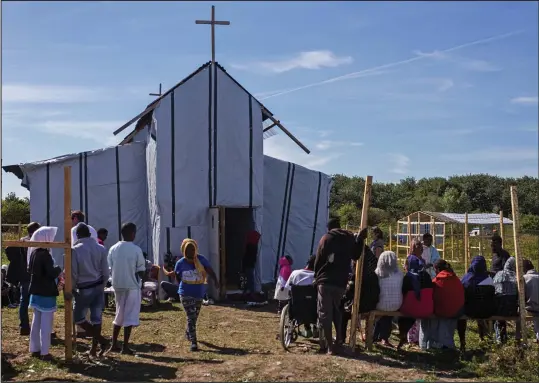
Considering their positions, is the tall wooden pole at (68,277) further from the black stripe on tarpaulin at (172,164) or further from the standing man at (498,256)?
the black stripe on tarpaulin at (172,164)

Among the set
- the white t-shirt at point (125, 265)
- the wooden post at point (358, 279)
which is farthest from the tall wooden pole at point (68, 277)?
the wooden post at point (358, 279)

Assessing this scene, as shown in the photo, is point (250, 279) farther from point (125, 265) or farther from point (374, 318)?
point (125, 265)

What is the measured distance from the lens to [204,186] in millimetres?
14930

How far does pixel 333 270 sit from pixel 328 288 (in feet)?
0.80

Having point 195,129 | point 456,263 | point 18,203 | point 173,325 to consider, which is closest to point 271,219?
point 195,129

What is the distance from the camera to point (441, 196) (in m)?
57.2

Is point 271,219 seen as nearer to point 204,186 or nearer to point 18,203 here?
point 204,186

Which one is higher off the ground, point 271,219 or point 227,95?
point 227,95

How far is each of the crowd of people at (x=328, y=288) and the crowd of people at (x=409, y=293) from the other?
0.05ft

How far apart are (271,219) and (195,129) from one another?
3.56m

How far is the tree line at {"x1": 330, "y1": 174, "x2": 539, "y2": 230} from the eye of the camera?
5084 centimetres

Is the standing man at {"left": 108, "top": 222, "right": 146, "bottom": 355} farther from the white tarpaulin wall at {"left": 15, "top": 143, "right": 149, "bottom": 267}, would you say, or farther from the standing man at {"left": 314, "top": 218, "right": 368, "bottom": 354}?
the white tarpaulin wall at {"left": 15, "top": 143, "right": 149, "bottom": 267}

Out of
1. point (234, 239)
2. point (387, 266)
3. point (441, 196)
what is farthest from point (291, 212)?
point (441, 196)

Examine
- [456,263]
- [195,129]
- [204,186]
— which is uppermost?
[195,129]
